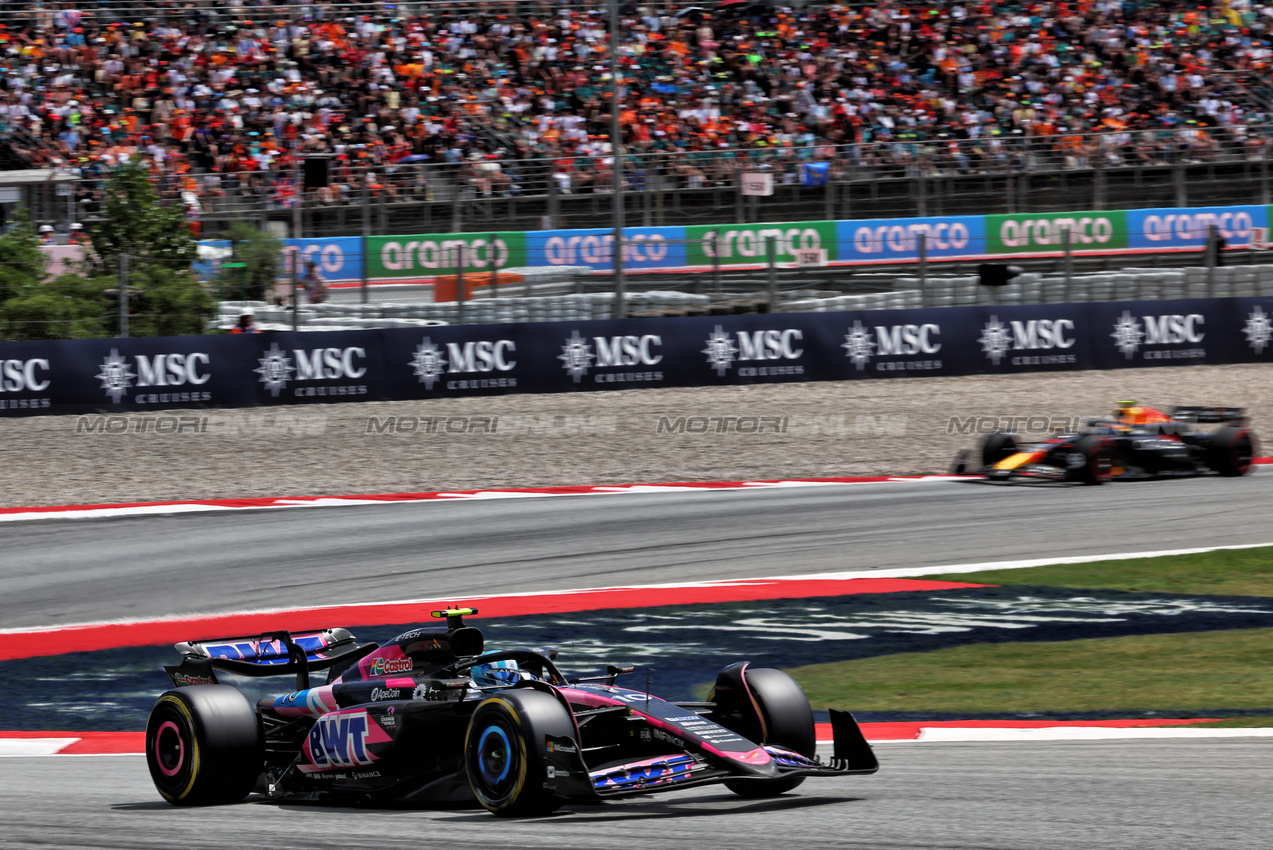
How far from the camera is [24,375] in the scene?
811 inches

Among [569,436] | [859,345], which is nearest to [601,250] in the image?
[859,345]

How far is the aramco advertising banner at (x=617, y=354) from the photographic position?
68.2ft

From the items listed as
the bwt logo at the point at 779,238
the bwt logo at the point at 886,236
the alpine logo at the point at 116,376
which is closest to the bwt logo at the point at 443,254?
the bwt logo at the point at 779,238

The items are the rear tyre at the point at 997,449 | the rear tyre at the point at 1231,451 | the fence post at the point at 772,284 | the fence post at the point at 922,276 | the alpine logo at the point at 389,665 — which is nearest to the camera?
the alpine logo at the point at 389,665

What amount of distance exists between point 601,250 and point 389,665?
70.8 ft

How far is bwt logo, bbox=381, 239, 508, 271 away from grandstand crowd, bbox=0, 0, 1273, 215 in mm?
1533

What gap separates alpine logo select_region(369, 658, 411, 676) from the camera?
6.11 metres

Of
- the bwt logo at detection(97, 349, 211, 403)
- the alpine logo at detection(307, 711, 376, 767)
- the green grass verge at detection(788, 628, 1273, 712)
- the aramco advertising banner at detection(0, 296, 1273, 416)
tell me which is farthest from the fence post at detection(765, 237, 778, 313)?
the alpine logo at detection(307, 711, 376, 767)

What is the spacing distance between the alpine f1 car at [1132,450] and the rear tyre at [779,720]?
39.2 feet

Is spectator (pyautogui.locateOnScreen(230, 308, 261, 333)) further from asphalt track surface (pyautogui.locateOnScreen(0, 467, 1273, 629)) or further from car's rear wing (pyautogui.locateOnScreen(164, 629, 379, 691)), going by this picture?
car's rear wing (pyautogui.locateOnScreen(164, 629, 379, 691))

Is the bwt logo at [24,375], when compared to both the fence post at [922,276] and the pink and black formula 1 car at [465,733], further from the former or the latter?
the pink and black formula 1 car at [465,733]

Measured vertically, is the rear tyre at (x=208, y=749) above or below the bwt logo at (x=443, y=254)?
below

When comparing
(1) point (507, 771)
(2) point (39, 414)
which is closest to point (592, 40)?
(2) point (39, 414)

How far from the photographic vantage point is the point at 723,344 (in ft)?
74.9
